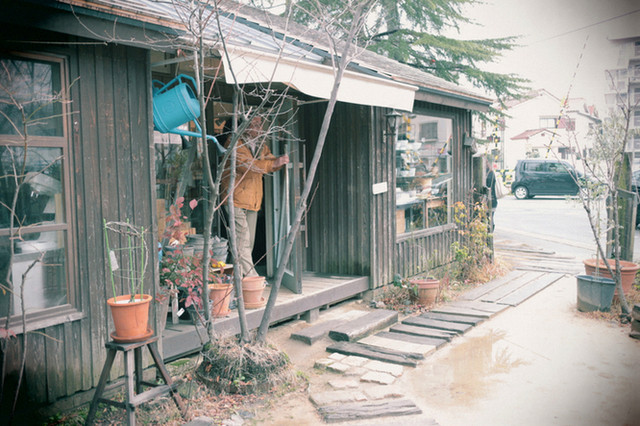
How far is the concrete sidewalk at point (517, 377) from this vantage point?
12.2ft

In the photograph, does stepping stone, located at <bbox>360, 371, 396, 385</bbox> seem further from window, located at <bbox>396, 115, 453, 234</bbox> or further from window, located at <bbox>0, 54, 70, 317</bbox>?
window, located at <bbox>396, 115, 453, 234</bbox>

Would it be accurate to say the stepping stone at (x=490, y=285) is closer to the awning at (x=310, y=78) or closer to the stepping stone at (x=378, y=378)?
the awning at (x=310, y=78)

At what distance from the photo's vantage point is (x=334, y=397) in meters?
4.02

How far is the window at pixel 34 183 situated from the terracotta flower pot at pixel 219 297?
1455 millimetres

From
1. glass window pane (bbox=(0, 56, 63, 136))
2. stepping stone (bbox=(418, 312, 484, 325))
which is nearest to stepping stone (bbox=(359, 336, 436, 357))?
stepping stone (bbox=(418, 312, 484, 325))

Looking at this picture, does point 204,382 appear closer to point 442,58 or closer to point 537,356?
point 537,356

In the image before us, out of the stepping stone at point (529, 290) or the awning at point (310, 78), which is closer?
the awning at point (310, 78)

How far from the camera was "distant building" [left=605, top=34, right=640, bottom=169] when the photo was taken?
2.00 meters

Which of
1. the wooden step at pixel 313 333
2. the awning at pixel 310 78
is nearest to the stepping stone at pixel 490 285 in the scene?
the wooden step at pixel 313 333

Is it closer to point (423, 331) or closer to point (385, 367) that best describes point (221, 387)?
point (385, 367)

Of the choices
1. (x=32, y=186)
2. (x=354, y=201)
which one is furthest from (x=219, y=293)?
(x=354, y=201)

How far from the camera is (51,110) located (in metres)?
3.48

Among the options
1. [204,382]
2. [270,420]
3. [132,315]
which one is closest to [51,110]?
[132,315]

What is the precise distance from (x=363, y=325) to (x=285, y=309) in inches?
34.4
